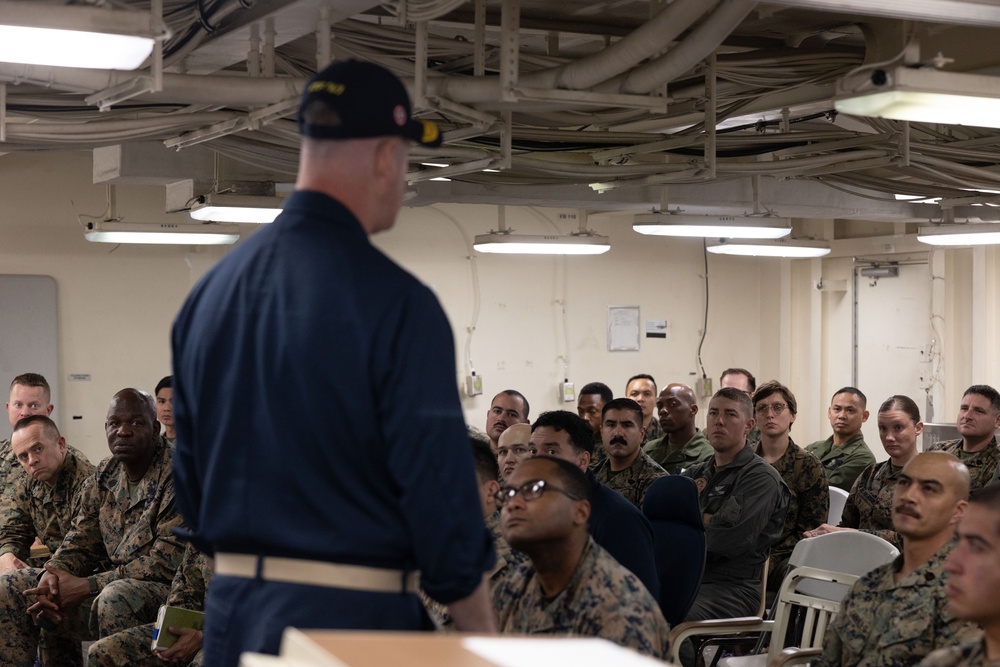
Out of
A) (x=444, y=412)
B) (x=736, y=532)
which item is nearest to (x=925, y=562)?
(x=736, y=532)

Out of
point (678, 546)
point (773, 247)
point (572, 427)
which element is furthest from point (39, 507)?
point (773, 247)

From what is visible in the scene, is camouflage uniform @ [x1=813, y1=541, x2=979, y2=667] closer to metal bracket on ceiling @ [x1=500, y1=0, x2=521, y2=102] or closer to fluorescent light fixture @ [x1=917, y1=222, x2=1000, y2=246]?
metal bracket on ceiling @ [x1=500, y1=0, x2=521, y2=102]

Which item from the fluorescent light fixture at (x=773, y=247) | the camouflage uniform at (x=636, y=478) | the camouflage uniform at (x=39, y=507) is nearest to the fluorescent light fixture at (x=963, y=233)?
the fluorescent light fixture at (x=773, y=247)

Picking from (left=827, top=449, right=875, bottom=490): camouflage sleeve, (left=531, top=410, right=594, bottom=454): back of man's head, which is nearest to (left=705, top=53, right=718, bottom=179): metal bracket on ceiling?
(left=531, top=410, right=594, bottom=454): back of man's head

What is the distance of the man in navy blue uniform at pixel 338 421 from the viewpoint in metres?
1.60

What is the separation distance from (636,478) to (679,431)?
1210 mm

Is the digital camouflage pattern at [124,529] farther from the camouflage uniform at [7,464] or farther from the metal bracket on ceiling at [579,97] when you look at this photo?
the metal bracket on ceiling at [579,97]

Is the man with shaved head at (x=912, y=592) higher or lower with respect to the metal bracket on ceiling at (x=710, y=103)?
lower

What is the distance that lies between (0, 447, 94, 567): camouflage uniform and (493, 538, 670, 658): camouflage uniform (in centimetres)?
318

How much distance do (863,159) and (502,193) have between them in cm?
229

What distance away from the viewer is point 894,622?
3.13 metres

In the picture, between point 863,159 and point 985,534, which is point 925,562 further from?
point 863,159

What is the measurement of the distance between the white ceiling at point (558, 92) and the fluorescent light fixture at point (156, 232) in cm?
84

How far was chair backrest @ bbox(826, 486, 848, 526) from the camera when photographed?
6195 mm
